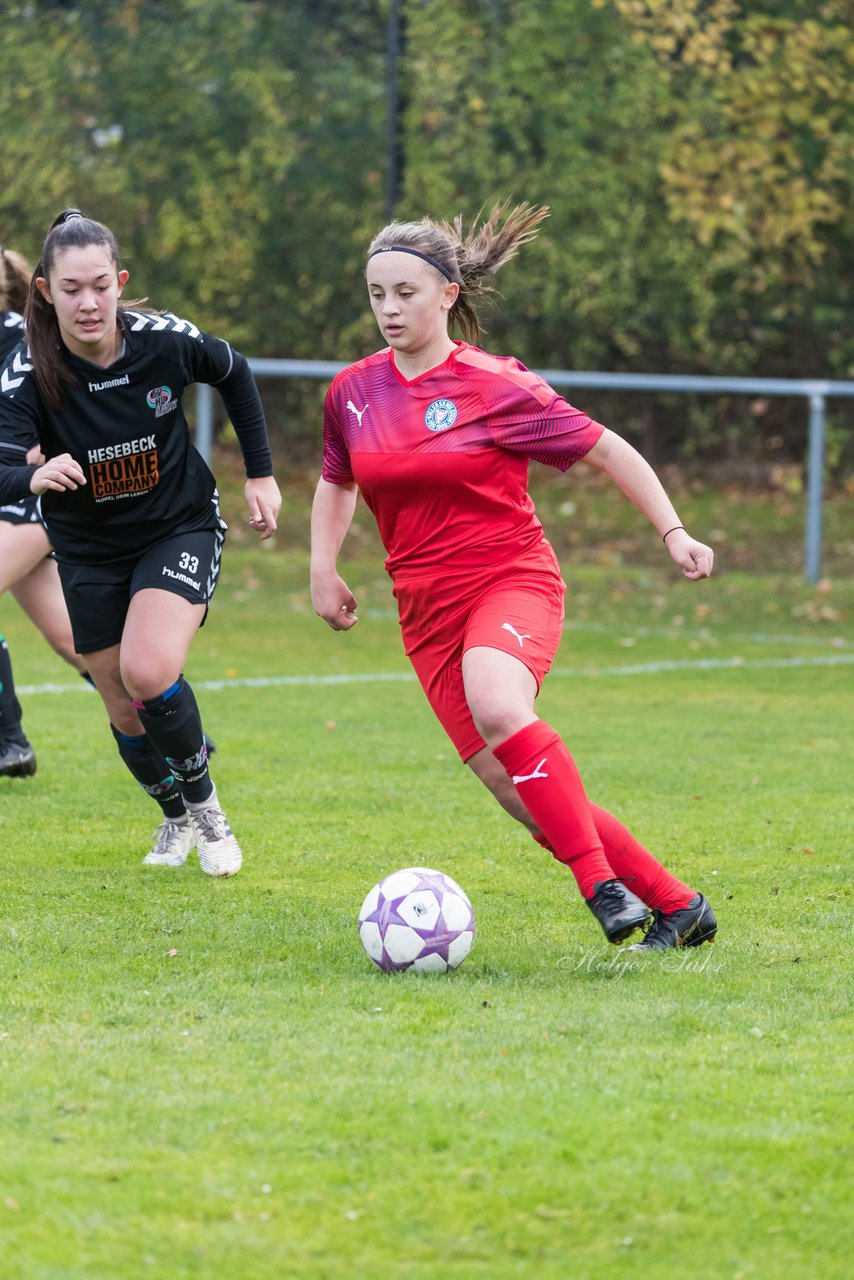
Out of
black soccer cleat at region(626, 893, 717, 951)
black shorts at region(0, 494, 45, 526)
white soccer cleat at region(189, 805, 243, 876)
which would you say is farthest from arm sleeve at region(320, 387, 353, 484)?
black shorts at region(0, 494, 45, 526)

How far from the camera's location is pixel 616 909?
434cm

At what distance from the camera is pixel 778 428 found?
18.6m

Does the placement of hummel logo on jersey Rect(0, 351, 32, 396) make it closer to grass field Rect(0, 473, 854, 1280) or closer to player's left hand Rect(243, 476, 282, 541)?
player's left hand Rect(243, 476, 282, 541)

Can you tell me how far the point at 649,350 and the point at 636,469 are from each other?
14.3 meters

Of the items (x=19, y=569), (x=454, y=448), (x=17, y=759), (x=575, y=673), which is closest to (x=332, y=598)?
(x=454, y=448)

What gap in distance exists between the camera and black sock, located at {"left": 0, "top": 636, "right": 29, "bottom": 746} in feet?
23.9

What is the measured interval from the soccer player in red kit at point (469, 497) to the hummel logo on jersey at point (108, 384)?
85cm

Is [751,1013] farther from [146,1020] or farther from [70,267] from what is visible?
[70,267]

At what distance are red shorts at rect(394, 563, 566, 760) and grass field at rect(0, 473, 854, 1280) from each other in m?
0.69

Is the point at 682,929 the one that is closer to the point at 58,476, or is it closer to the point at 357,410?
the point at 357,410

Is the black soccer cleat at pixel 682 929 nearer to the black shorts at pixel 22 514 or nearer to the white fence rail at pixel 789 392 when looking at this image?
the black shorts at pixel 22 514

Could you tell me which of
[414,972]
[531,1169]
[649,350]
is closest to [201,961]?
[414,972]

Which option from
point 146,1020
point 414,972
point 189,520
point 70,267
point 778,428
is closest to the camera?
point 146,1020

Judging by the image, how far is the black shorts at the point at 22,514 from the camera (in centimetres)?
716
